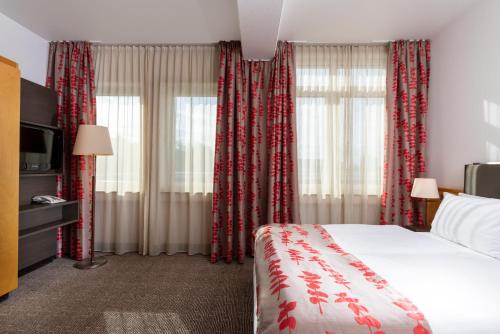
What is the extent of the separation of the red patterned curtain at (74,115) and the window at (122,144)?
0.43ft

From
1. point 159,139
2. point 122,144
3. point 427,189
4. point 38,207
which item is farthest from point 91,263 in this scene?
point 427,189

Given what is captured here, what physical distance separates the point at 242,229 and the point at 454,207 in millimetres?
2106

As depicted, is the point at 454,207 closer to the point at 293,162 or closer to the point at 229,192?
the point at 293,162

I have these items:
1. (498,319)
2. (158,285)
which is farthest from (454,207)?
(158,285)

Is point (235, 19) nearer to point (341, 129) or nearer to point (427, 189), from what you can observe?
point (341, 129)

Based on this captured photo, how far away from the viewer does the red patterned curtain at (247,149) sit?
3156 millimetres

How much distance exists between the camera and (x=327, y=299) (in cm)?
98

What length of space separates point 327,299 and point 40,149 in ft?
10.7

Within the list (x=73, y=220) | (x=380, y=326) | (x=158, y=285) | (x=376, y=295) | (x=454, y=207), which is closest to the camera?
(x=380, y=326)

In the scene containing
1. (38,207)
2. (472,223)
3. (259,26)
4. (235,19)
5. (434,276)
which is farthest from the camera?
(235,19)

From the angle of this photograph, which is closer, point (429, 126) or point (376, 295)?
point (376, 295)

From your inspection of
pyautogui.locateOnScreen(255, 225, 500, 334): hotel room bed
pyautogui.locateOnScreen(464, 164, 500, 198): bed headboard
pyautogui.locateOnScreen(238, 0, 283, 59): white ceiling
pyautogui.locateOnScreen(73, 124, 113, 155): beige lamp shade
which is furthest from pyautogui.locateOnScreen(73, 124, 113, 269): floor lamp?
pyautogui.locateOnScreen(464, 164, 500, 198): bed headboard

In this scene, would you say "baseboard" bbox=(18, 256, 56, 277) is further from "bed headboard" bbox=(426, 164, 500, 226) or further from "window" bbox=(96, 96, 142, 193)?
"bed headboard" bbox=(426, 164, 500, 226)

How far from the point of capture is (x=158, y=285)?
2.49 meters
